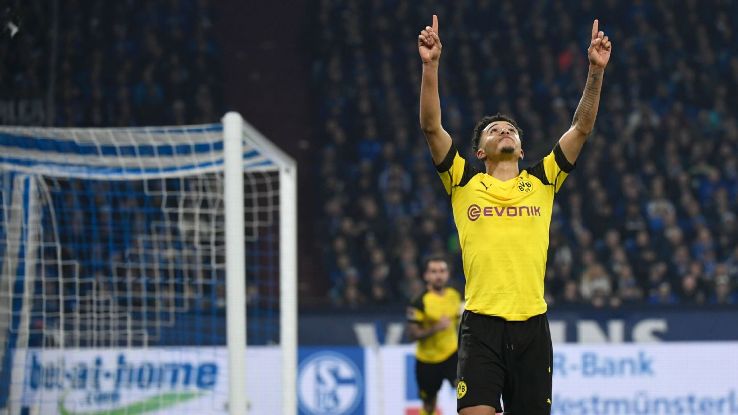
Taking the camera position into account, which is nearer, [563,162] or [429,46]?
[429,46]

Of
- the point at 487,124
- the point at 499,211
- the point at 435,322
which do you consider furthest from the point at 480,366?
the point at 435,322

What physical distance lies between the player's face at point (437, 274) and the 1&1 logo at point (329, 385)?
184 centimetres

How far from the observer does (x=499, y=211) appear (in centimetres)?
512

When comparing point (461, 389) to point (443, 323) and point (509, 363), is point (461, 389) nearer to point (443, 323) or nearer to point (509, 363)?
point (509, 363)

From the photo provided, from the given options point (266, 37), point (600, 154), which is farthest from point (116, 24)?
point (600, 154)

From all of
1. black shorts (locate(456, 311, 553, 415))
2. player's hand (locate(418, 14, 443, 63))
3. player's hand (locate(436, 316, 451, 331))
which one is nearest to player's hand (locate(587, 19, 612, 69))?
player's hand (locate(418, 14, 443, 63))

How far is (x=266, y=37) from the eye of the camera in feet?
63.8

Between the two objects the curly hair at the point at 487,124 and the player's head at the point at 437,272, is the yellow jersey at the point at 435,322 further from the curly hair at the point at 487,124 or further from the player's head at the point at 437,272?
the curly hair at the point at 487,124

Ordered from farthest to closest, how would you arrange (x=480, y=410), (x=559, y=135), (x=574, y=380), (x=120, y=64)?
(x=120, y=64), (x=559, y=135), (x=574, y=380), (x=480, y=410)

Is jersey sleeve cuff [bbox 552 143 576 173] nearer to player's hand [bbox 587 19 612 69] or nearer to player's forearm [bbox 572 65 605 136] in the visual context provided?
player's forearm [bbox 572 65 605 136]

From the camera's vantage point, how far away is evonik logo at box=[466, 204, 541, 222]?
512 cm

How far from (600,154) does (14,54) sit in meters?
8.03

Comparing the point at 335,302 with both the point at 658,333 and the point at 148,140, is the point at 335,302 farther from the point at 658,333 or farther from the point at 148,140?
the point at 148,140

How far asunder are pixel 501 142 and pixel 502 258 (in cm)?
51
